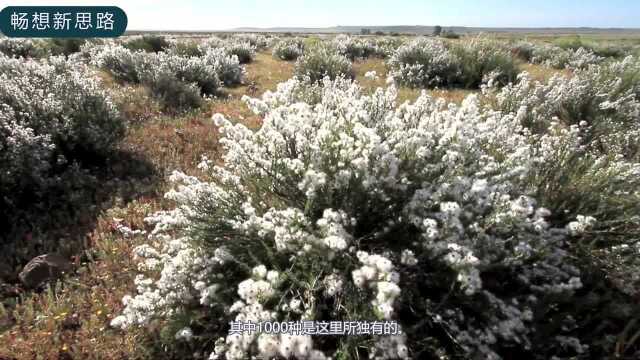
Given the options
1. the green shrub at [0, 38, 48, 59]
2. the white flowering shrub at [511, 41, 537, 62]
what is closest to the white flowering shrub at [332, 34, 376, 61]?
the white flowering shrub at [511, 41, 537, 62]

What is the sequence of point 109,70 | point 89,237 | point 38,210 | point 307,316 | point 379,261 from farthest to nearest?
point 109,70 < point 38,210 < point 89,237 < point 307,316 < point 379,261

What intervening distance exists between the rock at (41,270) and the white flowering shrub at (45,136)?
449mm

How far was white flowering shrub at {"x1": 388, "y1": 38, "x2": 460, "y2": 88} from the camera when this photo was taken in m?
10.1

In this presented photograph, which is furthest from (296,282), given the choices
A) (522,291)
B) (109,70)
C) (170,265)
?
(109,70)

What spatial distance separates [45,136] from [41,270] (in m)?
1.90

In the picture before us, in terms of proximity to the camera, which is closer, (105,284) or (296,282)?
(296,282)

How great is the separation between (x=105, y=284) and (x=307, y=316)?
6.70 ft

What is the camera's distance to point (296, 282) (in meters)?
2.73

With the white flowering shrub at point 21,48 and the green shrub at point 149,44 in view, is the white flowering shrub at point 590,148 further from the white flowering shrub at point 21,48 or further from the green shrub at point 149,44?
the green shrub at point 149,44

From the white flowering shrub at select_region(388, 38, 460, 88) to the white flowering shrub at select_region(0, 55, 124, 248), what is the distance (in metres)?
5.74

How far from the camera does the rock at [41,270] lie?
3900 mm

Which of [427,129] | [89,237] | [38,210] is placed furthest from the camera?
[38,210]

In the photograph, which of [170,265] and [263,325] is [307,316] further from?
[170,265]

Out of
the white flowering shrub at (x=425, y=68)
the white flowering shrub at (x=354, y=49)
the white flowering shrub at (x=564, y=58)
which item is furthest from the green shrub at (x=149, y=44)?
the white flowering shrub at (x=564, y=58)
